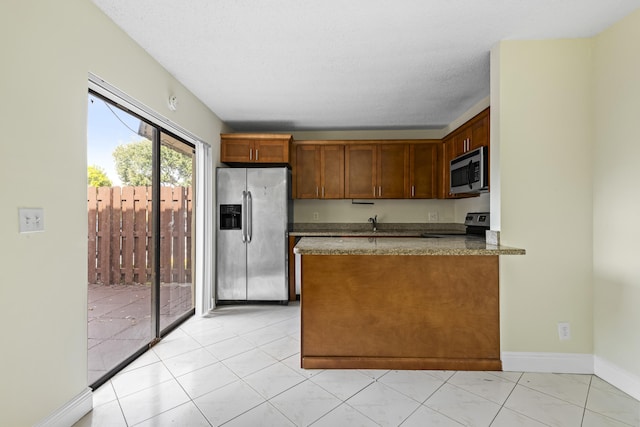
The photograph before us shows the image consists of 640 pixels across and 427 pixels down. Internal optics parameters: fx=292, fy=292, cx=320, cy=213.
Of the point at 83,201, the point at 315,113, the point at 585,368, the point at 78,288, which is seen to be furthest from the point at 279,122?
the point at 585,368

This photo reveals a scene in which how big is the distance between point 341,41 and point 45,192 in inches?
78.3

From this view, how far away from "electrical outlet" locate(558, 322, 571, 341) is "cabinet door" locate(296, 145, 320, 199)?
294 cm

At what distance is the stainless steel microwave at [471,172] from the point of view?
108 inches

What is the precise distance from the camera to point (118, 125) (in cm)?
223

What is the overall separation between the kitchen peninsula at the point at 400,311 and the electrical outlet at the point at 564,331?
42 cm

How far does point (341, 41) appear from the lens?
208 centimetres

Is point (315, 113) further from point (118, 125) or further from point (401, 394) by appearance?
point (401, 394)

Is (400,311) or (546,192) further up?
(546,192)

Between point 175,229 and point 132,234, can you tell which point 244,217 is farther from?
point 132,234

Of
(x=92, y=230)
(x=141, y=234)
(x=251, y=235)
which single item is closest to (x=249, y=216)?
(x=251, y=235)

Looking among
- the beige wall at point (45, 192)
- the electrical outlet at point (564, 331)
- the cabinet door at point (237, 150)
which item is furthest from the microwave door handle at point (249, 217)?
the electrical outlet at point (564, 331)

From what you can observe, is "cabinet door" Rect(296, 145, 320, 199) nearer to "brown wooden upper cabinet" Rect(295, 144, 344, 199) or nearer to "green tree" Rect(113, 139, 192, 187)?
"brown wooden upper cabinet" Rect(295, 144, 344, 199)

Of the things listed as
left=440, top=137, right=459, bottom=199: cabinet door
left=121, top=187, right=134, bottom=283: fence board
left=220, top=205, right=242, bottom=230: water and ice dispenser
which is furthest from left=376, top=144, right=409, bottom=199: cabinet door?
left=121, top=187, right=134, bottom=283: fence board

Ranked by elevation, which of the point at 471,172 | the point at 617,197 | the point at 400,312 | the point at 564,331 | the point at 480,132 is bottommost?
the point at 564,331
